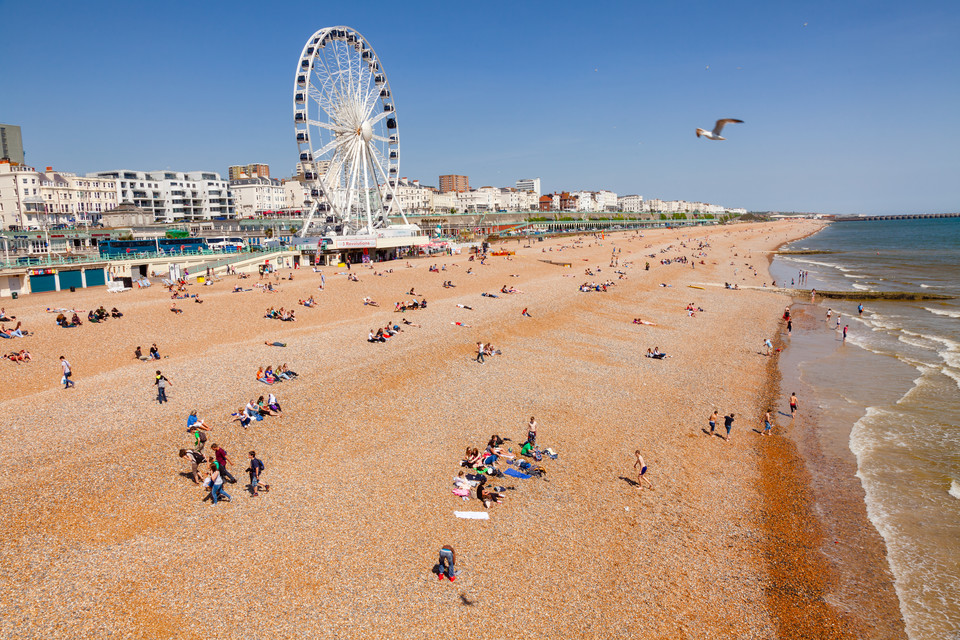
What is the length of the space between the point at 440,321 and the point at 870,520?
15.8 m

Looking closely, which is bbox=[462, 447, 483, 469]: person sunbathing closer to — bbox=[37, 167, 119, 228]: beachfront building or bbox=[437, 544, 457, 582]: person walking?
bbox=[437, 544, 457, 582]: person walking

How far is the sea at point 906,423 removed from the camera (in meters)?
8.34

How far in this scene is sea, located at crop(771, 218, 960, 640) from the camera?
834cm

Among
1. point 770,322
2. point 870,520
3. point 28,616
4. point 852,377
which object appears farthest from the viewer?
point 770,322

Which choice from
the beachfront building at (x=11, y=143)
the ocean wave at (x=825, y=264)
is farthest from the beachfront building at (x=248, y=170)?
the ocean wave at (x=825, y=264)

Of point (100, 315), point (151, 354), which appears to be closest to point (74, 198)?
point (100, 315)

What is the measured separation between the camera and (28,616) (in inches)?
247

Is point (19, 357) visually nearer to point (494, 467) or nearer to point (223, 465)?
point (223, 465)

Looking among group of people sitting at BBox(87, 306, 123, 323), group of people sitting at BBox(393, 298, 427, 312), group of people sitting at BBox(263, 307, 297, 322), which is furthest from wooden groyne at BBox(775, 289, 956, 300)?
group of people sitting at BBox(87, 306, 123, 323)

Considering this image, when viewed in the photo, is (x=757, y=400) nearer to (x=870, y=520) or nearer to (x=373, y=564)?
(x=870, y=520)

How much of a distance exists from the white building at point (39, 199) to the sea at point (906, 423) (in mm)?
72279

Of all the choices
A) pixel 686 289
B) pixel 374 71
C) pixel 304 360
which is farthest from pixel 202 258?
pixel 686 289

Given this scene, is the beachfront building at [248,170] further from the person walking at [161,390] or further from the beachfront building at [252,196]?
the person walking at [161,390]

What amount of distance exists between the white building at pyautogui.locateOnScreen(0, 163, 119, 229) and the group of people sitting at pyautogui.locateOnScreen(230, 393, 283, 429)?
2496 inches
